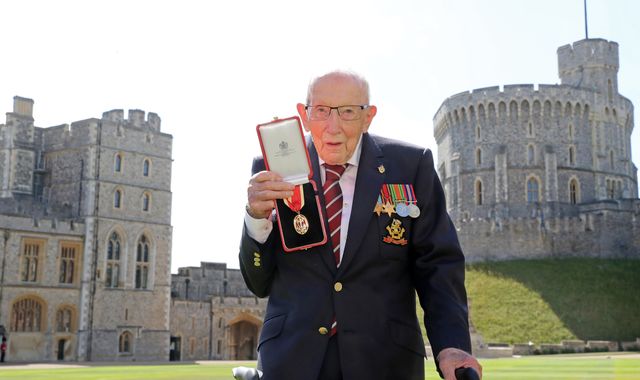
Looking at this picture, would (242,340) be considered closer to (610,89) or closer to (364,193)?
(610,89)

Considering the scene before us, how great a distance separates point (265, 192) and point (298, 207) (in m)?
0.19

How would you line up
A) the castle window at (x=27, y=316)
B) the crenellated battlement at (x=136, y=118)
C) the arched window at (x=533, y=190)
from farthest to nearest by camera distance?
1. the arched window at (x=533, y=190)
2. the crenellated battlement at (x=136, y=118)
3. the castle window at (x=27, y=316)

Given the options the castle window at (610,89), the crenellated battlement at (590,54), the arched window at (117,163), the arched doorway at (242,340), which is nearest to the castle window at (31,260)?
the arched window at (117,163)

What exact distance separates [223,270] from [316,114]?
4474cm

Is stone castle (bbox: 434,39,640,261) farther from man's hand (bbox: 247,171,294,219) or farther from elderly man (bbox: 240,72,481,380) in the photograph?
man's hand (bbox: 247,171,294,219)

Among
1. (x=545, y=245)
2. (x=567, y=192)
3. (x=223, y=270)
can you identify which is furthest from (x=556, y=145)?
(x=223, y=270)

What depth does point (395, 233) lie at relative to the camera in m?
3.71

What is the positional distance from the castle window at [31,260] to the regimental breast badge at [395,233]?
117 feet

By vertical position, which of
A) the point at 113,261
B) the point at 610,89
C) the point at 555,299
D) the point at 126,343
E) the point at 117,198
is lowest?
the point at 126,343

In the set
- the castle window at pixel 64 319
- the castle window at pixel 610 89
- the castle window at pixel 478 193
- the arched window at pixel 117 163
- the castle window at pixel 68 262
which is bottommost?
the castle window at pixel 64 319

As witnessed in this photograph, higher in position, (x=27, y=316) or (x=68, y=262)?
(x=68, y=262)

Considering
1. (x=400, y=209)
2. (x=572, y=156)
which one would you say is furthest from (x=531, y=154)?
(x=400, y=209)

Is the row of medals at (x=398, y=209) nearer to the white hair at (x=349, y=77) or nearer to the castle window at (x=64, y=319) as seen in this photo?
the white hair at (x=349, y=77)

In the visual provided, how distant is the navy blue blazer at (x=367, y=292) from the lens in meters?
3.50
